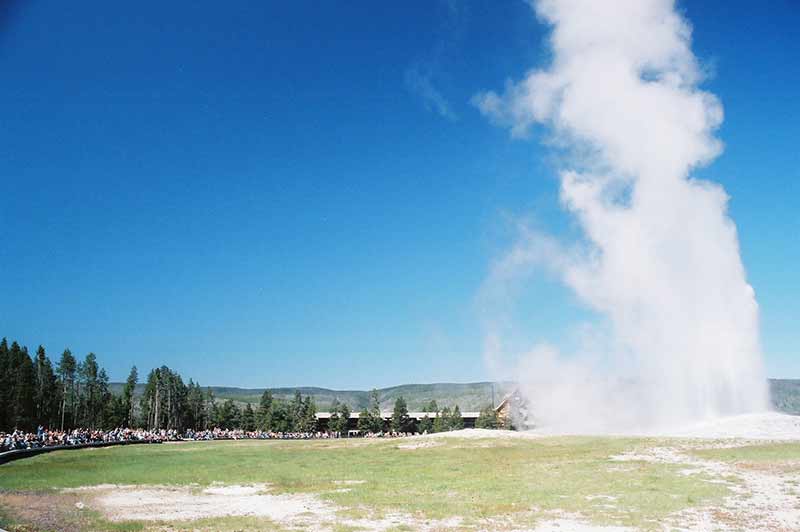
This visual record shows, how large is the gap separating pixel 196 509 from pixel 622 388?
2961 inches

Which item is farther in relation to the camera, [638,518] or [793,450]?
[793,450]

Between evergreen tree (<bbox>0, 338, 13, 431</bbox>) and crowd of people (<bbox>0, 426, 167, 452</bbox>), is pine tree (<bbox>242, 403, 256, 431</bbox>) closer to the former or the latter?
crowd of people (<bbox>0, 426, 167, 452</bbox>)

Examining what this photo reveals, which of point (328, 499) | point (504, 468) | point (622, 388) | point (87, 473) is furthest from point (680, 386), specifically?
point (87, 473)

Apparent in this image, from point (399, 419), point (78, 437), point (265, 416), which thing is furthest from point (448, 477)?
point (265, 416)

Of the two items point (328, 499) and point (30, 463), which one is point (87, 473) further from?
point (328, 499)

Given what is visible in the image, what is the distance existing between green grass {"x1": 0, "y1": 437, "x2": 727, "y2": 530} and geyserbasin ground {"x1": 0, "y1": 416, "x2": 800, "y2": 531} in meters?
0.08

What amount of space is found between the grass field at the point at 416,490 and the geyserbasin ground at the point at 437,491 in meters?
0.07

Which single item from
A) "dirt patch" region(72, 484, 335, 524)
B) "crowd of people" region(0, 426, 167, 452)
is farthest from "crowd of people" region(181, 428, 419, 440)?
"dirt patch" region(72, 484, 335, 524)

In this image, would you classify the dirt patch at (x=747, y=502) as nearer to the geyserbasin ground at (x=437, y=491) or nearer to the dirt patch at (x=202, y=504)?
the geyserbasin ground at (x=437, y=491)

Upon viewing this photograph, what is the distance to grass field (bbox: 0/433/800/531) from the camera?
20.3 meters


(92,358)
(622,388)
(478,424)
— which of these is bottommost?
(478,424)

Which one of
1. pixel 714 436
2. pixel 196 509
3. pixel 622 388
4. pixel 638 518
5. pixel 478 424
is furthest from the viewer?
pixel 478 424

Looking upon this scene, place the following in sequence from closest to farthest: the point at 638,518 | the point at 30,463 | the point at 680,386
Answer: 1. the point at 638,518
2. the point at 30,463
3. the point at 680,386

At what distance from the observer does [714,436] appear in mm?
46969
